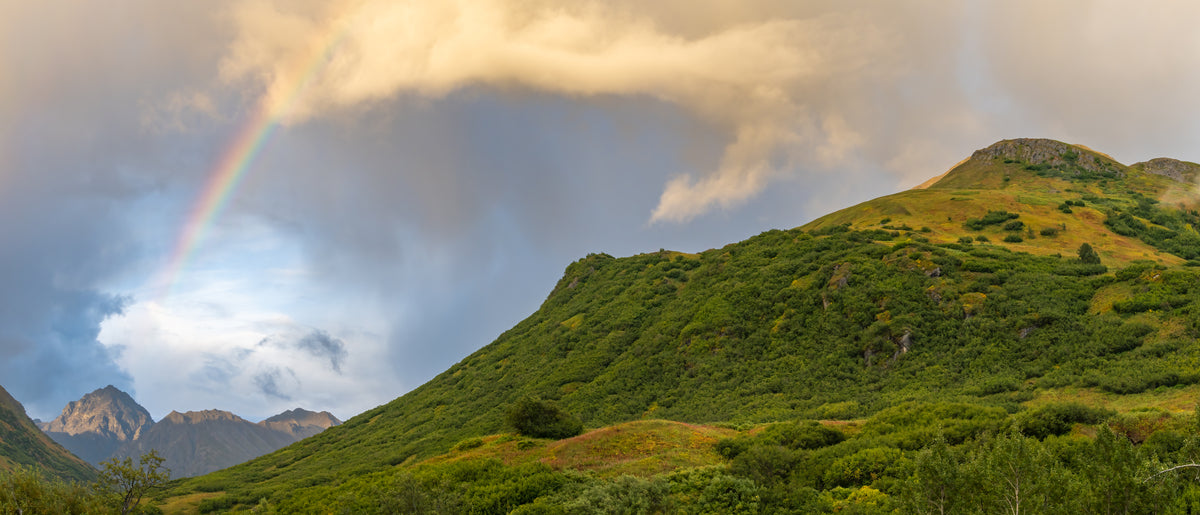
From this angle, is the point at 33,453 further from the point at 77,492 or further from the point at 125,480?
the point at 77,492

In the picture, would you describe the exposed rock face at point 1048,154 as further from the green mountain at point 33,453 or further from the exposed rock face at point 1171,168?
the green mountain at point 33,453

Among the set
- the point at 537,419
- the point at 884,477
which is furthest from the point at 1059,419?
the point at 537,419

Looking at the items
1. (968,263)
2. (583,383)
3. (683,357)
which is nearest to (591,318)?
(583,383)

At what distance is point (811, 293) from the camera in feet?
245

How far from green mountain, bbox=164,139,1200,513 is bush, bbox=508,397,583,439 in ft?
15.3

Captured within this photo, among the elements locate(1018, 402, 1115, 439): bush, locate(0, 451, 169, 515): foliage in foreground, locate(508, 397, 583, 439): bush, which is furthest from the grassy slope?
locate(0, 451, 169, 515): foliage in foreground

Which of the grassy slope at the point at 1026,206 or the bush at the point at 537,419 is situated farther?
→ the grassy slope at the point at 1026,206

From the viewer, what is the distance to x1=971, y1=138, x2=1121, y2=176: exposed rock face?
460 feet

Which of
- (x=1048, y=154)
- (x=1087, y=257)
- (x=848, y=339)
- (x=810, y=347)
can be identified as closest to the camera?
(x=848, y=339)

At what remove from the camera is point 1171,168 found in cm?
14225

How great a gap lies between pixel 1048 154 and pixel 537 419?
15472 cm

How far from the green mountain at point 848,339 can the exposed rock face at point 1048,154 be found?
12.7 meters

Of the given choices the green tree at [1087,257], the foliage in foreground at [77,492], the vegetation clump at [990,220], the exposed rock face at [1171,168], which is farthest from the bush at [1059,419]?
the exposed rock face at [1171,168]

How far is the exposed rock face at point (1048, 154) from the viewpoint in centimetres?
14012
